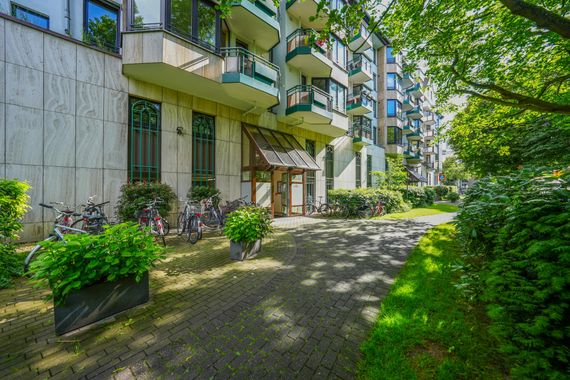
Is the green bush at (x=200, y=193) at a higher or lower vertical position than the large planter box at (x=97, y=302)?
higher

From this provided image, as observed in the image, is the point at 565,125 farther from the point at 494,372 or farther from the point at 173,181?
the point at 173,181

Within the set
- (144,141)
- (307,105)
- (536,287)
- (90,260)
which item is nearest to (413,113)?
(307,105)

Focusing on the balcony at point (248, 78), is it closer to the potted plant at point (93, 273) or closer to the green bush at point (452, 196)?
the potted plant at point (93, 273)

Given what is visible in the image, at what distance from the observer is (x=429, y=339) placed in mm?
2619

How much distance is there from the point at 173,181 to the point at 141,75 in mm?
4229

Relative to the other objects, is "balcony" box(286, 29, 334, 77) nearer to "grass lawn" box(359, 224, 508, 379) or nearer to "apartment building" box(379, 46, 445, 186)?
"grass lawn" box(359, 224, 508, 379)

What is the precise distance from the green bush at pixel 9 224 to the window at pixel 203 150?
5.68m

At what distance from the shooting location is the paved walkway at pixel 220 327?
Result: 2260 millimetres

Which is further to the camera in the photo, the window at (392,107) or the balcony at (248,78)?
the window at (392,107)

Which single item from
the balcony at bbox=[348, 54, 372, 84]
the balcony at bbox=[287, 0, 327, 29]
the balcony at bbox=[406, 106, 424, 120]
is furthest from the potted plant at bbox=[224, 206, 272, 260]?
the balcony at bbox=[406, 106, 424, 120]

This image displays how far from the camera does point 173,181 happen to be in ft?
31.3

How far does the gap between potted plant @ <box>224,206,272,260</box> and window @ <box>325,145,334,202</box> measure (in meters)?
12.5

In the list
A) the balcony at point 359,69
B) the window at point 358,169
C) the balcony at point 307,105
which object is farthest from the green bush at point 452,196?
the balcony at point 307,105

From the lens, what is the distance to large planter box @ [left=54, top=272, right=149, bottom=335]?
2752 mm
